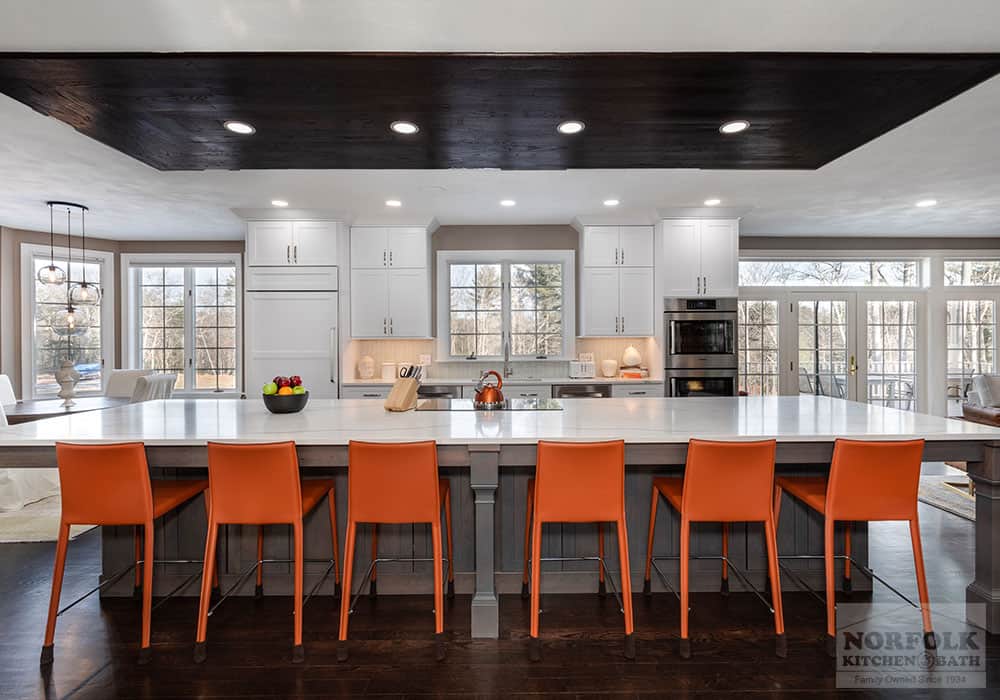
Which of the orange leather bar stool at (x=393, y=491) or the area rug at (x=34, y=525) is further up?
the orange leather bar stool at (x=393, y=491)

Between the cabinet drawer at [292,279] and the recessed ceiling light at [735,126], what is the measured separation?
3859mm

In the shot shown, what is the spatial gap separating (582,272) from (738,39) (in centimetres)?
344

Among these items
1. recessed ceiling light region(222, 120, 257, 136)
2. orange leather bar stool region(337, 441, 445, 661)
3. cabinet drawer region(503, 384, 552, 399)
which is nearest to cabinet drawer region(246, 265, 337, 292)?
cabinet drawer region(503, 384, 552, 399)

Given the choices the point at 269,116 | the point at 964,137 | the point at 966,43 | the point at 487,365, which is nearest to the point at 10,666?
the point at 269,116

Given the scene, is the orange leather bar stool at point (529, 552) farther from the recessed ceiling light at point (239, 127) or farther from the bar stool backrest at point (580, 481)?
the recessed ceiling light at point (239, 127)

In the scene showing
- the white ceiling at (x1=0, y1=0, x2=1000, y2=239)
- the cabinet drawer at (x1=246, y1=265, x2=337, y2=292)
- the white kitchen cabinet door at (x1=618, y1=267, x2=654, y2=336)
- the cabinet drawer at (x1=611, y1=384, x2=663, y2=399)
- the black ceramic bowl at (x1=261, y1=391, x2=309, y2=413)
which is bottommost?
the cabinet drawer at (x1=611, y1=384, x2=663, y2=399)

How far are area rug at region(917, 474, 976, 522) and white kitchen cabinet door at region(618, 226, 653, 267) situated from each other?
3.07m

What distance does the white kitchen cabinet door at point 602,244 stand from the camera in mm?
5477

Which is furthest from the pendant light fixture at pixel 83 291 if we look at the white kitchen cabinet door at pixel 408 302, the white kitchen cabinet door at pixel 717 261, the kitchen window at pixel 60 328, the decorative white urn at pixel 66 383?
the white kitchen cabinet door at pixel 717 261

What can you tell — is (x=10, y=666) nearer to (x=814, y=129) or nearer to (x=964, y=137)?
(x=814, y=129)

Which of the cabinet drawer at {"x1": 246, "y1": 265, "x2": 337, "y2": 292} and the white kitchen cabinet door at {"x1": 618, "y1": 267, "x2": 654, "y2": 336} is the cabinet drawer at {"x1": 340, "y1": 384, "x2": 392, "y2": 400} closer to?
the cabinet drawer at {"x1": 246, "y1": 265, "x2": 337, "y2": 292}

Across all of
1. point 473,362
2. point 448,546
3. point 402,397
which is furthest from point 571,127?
point 473,362

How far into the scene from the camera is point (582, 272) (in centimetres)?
555

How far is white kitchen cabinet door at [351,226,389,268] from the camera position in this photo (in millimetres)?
5484
